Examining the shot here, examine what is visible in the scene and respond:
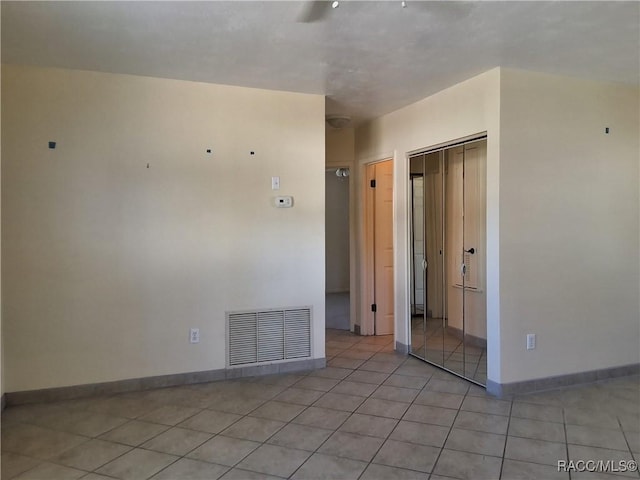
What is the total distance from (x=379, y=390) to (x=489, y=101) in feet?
8.01

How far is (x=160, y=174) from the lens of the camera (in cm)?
349

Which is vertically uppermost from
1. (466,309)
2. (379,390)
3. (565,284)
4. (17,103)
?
(17,103)

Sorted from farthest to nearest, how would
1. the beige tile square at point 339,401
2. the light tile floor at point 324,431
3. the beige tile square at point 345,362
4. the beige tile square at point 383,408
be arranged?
the beige tile square at point 345,362, the beige tile square at point 339,401, the beige tile square at point 383,408, the light tile floor at point 324,431

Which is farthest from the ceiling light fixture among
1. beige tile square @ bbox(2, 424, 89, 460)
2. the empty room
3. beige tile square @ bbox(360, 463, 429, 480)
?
beige tile square @ bbox(2, 424, 89, 460)

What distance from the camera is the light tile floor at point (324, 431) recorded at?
2307 millimetres

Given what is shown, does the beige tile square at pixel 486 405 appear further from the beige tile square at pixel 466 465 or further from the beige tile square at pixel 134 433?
the beige tile square at pixel 134 433

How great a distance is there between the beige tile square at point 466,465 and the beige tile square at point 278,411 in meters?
1.05

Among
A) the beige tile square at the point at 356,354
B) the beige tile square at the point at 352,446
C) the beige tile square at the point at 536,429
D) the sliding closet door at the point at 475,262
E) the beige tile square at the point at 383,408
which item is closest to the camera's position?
the beige tile square at the point at 352,446

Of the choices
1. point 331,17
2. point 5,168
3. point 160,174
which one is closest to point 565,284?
point 331,17

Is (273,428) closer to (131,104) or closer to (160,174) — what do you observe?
(160,174)

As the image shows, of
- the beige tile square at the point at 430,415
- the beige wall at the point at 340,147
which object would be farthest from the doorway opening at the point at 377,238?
the beige tile square at the point at 430,415

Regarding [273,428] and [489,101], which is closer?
[273,428]

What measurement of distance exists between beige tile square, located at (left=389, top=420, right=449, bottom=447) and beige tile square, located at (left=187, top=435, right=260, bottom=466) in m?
0.88

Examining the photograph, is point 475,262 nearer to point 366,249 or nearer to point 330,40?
point 366,249
